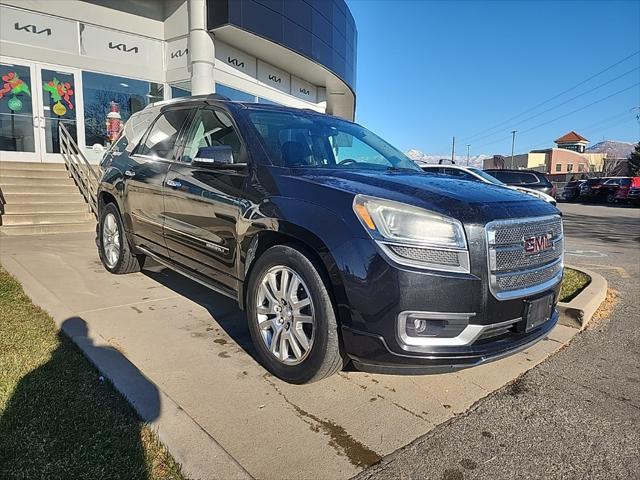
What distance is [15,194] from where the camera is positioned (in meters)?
9.45

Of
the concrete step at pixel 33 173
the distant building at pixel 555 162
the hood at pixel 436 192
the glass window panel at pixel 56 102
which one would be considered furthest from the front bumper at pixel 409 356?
the distant building at pixel 555 162

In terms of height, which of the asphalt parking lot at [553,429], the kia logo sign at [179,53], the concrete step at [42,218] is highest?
the kia logo sign at [179,53]

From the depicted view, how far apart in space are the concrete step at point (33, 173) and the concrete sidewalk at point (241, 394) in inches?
275

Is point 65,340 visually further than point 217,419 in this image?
Yes

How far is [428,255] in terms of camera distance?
248 centimetres

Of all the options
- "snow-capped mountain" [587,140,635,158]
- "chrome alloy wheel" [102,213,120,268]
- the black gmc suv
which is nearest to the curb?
the black gmc suv

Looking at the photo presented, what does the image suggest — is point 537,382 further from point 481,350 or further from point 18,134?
point 18,134

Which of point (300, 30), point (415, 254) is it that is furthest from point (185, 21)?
point (415, 254)

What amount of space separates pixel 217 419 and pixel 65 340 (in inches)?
64.6

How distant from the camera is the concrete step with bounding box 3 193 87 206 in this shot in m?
9.35

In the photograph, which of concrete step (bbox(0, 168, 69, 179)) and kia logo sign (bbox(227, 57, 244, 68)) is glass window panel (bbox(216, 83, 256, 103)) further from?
concrete step (bbox(0, 168, 69, 179))

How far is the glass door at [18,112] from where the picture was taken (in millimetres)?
11156

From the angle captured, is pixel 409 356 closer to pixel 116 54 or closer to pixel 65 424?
pixel 65 424

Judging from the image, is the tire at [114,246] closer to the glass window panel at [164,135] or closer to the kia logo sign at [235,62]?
the glass window panel at [164,135]
